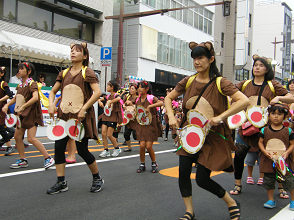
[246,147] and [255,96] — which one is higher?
[255,96]

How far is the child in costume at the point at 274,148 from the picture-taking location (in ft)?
13.6

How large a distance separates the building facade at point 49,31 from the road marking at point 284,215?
35.1 feet

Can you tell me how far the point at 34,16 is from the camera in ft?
54.3

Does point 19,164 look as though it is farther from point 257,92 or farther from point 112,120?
point 257,92

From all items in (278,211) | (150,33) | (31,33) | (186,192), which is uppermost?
(150,33)

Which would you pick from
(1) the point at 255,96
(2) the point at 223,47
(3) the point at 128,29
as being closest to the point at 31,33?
(3) the point at 128,29

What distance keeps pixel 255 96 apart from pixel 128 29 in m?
19.5

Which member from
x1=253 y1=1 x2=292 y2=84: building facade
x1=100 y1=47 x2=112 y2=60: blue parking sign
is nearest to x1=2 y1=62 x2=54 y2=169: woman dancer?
x1=100 y1=47 x2=112 y2=60: blue parking sign

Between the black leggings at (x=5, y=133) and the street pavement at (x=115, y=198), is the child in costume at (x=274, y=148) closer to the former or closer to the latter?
the street pavement at (x=115, y=198)

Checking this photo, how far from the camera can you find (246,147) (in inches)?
186

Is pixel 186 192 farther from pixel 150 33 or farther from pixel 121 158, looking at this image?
pixel 150 33

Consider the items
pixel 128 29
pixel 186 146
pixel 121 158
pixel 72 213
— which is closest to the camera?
pixel 186 146

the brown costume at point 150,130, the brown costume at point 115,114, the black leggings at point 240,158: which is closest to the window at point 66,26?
the brown costume at point 115,114

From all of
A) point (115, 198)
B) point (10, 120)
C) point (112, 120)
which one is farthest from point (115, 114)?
point (115, 198)
